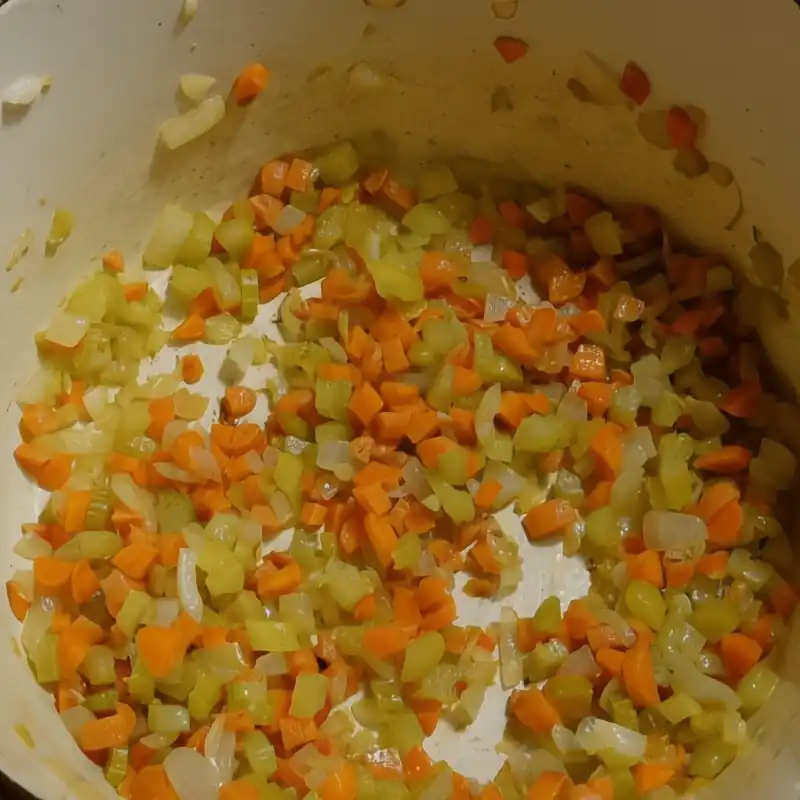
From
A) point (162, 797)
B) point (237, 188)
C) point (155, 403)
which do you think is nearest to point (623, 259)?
point (237, 188)

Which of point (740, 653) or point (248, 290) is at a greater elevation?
point (248, 290)

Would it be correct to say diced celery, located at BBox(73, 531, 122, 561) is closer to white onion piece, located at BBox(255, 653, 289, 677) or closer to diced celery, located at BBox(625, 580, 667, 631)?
white onion piece, located at BBox(255, 653, 289, 677)

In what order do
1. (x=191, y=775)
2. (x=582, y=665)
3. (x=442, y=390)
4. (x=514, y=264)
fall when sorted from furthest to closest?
1. (x=514, y=264)
2. (x=442, y=390)
3. (x=582, y=665)
4. (x=191, y=775)

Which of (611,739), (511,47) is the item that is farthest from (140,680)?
(511,47)

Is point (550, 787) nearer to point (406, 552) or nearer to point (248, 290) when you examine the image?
point (406, 552)

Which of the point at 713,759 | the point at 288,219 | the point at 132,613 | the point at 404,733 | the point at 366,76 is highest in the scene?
the point at 366,76

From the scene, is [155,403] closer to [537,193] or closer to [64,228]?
[64,228]
